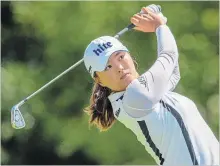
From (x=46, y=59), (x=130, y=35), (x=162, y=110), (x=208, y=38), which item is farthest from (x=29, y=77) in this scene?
(x=162, y=110)

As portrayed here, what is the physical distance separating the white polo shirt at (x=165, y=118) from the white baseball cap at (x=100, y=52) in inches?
5.5

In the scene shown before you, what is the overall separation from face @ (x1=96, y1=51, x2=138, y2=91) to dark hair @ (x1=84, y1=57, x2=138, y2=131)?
9 centimetres

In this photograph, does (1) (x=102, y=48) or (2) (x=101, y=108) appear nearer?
(1) (x=102, y=48)

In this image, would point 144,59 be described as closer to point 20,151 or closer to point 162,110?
point 20,151

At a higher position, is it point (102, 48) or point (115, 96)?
point (102, 48)

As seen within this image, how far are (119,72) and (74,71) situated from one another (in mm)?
6001

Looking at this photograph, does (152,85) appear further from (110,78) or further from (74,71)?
(74,71)

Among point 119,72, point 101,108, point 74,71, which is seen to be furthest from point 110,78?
point 74,71

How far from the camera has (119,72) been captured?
3.61 m

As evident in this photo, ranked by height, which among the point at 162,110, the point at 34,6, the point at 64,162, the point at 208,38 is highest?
the point at 162,110

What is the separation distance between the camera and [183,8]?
9516 millimetres

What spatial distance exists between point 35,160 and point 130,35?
167 centimetres

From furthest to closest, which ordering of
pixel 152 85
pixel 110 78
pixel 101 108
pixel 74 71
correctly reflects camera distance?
pixel 74 71 < pixel 101 108 < pixel 110 78 < pixel 152 85

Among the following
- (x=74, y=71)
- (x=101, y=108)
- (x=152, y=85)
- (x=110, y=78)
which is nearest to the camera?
(x=152, y=85)
